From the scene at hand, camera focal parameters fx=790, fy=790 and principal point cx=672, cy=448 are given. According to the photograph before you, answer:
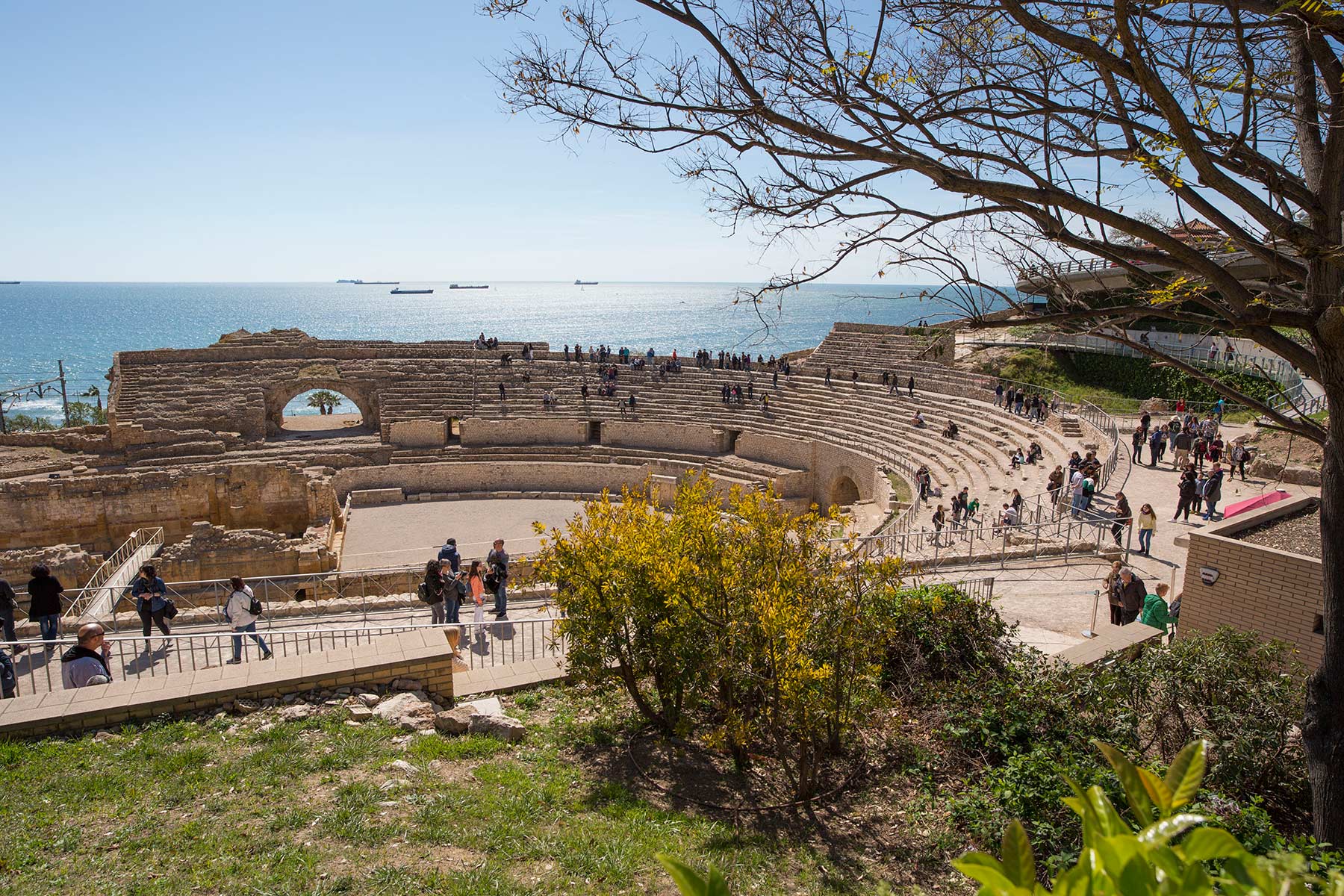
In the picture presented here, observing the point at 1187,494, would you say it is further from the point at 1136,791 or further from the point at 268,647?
the point at 268,647

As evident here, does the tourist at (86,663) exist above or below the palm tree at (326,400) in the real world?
above

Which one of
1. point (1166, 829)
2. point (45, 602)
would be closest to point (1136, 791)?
point (1166, 829)

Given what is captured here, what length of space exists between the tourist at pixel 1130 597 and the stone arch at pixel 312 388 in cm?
3053

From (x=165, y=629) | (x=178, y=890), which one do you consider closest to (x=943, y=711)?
(x=178, y=890)

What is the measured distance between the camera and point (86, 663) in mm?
7852

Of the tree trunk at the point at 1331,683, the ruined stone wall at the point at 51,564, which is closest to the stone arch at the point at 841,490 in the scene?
the ruined stone wall at the point at 51,564

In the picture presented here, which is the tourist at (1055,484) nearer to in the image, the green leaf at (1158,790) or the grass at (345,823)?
the grass at (345,823)

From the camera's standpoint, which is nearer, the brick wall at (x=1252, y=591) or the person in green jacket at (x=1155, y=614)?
the brick wall at (x=1252, y=591)

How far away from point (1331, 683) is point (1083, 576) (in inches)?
336

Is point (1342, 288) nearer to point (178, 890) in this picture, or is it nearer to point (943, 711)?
point (943, 711)

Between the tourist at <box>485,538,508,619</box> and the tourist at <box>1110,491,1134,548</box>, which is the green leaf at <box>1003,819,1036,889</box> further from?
the tourist at <box>1110,491,1134,548</box>

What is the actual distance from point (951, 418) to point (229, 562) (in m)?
22.3

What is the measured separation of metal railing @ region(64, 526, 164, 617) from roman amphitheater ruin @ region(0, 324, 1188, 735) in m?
0.15

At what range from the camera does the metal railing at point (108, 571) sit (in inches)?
598
